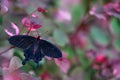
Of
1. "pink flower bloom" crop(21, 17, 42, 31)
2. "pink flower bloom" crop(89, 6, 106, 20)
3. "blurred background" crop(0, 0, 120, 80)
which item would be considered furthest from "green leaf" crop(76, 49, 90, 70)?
"pink flower bloom" crop(21, 17, 42, 31)

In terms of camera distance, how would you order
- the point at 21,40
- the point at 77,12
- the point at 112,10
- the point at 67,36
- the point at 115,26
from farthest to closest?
→ the point at 77,12 → the point at 67,36 → the point at 115,26 → the point at 112,10 → the point at 21,40

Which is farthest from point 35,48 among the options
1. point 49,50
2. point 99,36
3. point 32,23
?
point 99,36

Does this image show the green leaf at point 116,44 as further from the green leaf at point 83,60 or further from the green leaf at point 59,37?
the green leaf at point 59,37

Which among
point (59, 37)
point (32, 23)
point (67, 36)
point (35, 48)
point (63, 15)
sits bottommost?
point (35, 48)

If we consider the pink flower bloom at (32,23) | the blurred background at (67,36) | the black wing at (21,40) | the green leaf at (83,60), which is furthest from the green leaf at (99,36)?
the black wing at (21,40)

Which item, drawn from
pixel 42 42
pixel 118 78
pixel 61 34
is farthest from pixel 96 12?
pixel 42 42

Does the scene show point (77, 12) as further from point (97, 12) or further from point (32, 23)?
point (32, 23)
